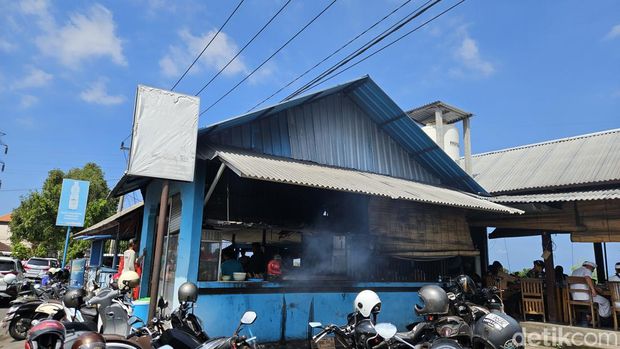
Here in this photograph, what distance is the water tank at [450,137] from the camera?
15174mm

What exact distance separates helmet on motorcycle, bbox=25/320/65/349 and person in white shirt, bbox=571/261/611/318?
11.7 metres

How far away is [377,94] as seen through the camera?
1027 cm

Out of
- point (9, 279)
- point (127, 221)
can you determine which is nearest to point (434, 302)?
point (127, 221)

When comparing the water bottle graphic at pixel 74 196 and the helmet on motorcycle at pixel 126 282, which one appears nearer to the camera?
the helmet on motorcycle at pixel 126 282

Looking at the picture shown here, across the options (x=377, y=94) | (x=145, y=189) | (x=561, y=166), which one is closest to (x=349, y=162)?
(x=377, y=94)

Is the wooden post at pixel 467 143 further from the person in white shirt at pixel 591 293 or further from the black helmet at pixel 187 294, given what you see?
the black helmet at pixel 187 294

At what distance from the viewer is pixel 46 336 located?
3291mm

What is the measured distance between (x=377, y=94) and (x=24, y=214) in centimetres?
3216

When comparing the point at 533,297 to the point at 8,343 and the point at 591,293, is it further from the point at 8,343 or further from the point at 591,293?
the point at 8,343

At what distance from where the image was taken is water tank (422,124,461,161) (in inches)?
597

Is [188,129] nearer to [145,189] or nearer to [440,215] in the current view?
[145,189]

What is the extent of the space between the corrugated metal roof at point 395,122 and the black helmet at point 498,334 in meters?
5.55

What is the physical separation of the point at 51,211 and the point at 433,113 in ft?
95.7

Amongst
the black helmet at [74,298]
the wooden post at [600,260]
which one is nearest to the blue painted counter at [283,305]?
the black helmet at [74,298]
